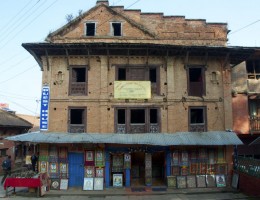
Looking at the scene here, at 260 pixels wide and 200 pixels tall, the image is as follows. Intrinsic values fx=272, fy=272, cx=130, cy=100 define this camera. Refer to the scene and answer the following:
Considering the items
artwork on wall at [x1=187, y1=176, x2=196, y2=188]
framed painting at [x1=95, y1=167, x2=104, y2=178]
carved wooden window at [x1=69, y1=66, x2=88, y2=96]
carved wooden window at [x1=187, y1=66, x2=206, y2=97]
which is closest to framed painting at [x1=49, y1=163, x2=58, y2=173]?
framed painting at [x1=95, y1=167, x2=104, y2=178]

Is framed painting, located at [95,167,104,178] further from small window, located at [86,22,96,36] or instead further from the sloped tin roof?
the sloped tin roof

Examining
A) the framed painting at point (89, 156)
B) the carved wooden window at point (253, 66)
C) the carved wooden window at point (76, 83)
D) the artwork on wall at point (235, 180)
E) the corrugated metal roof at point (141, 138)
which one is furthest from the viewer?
the carved wooden window at point (253, 66)

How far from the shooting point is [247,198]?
51.2 feet

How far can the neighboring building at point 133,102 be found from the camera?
18.3m

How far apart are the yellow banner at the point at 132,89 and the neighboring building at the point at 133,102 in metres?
0.07

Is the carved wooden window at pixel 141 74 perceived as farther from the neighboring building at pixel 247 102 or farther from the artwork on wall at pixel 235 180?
the artwork on wall at pixel 235 180

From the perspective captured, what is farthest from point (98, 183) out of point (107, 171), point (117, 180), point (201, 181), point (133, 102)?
point (201, 181)

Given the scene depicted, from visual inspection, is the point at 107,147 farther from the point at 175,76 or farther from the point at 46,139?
the point at 175,76

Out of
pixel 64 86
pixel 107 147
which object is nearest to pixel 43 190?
pixel 107 147

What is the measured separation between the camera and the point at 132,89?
19.1m

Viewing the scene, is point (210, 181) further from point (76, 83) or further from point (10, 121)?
point (10, 121)

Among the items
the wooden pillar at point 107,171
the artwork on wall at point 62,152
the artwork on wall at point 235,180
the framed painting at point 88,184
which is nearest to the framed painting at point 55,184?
the artwork on wall at point 62,152

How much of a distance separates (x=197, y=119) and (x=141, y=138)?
16.0ft

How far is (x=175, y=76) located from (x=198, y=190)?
789cm
